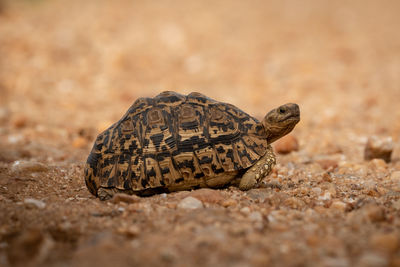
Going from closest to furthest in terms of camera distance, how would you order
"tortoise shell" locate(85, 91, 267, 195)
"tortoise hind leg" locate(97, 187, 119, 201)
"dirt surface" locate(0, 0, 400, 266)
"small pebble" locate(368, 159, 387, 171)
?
"dirt surface" locate(0, 0, 400, 266) → "tortoise shell" locate(85, 91, 267, 195) → "tortoise hind leg" locate(97, 187, 119, 201) → "small pebble" locate(368, 159, 387, 171)

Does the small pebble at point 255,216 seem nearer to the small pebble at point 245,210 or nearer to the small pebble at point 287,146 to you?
the small pebble at point 245,210

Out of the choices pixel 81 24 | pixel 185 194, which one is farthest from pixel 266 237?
pixel 81 24

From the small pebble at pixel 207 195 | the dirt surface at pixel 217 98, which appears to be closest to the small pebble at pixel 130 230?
the dirt surface at pixel 217 98

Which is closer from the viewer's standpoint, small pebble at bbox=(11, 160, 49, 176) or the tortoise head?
the tortoise head

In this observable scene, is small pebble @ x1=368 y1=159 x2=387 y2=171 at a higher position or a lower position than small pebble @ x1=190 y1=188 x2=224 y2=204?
higher

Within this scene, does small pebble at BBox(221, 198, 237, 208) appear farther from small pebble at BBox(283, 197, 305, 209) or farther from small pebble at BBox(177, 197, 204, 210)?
small pebble at BBox(283, 197, 305, 209)

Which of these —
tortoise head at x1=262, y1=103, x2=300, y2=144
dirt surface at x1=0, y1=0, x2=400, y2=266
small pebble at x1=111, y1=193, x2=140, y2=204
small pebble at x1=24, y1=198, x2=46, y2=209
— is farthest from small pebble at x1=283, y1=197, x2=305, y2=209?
small pebble at x1=24, y1=198, x2=46, y2=209

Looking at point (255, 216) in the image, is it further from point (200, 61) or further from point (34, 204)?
point (200, 61)
